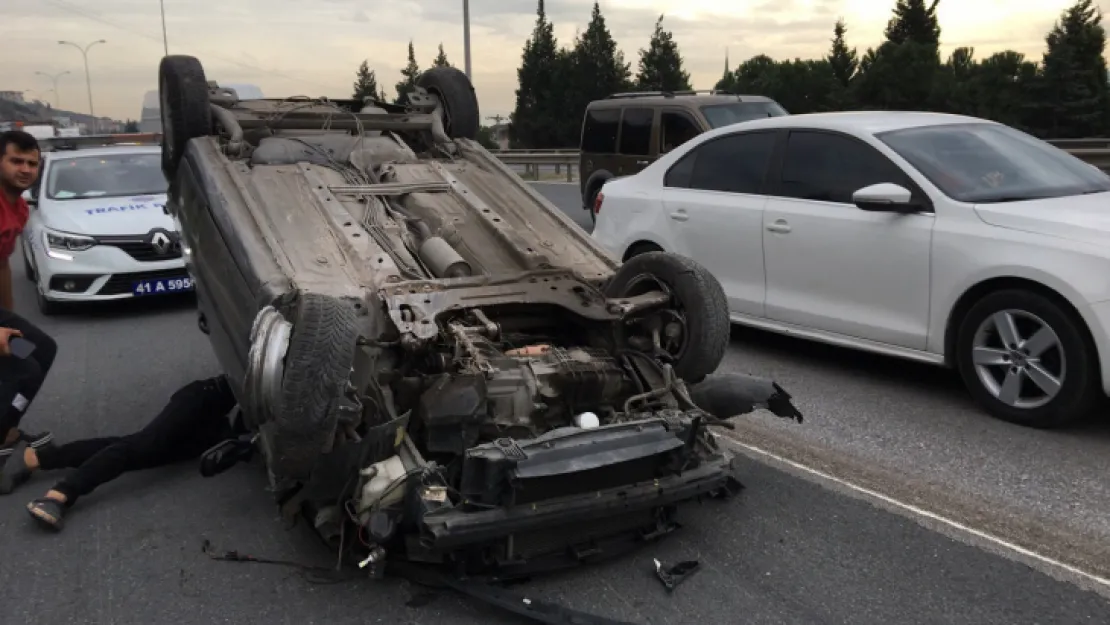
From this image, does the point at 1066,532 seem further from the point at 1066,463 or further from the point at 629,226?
the point at 629,226

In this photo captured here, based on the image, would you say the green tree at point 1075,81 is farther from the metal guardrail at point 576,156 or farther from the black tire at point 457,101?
the black tire at point 457,101

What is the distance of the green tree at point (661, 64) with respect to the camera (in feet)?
174

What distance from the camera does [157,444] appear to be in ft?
15.0

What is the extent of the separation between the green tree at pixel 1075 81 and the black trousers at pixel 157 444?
4389 cm

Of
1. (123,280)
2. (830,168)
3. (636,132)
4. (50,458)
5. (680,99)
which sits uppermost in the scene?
(680,99)

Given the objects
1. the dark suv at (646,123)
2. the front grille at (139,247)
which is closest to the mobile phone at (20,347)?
the front grille at (139,247)

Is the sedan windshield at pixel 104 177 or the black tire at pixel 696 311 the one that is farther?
the sedan windshield at pixel 104 177

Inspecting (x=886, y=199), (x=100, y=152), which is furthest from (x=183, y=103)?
(x=100, y=152)

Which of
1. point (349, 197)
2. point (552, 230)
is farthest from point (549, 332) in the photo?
point (349, 197)

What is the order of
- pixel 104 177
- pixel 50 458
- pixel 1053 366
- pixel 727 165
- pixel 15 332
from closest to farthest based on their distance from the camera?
pixel 50 458 < pixel 15 332 < pixel 1053 366 < pixel 727 165 < pixel 104 177

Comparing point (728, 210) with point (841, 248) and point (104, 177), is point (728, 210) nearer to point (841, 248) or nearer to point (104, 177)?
point (841, 248)

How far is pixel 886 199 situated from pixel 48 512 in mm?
4835

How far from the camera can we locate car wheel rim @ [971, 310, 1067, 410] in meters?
5.09

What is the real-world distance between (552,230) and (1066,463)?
303 cm
